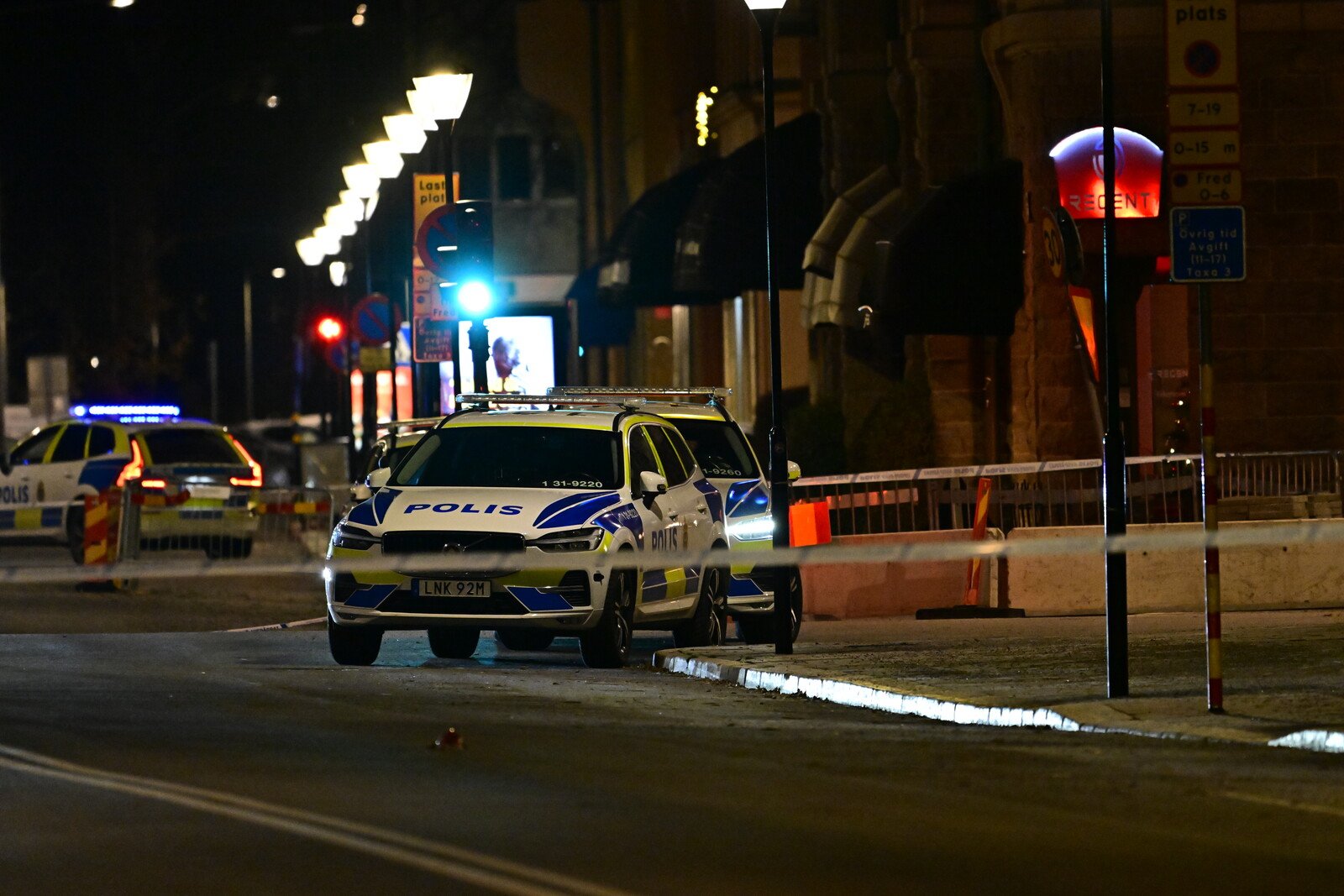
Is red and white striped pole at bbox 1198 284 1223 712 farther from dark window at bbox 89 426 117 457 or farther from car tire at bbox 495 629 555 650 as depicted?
dark window at bbox 89 426 117 457

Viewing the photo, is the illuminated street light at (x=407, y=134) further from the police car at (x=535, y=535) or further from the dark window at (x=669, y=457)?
the dark window at (x=669, y=457)

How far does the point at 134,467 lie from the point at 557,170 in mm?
28301

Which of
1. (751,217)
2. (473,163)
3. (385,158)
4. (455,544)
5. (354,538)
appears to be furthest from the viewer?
(473,163)

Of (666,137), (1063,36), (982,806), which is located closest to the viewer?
(982,806)

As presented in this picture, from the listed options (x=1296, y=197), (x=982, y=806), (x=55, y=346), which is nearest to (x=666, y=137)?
(x=1296, y=197)

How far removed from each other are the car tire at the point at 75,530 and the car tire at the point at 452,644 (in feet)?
39.8

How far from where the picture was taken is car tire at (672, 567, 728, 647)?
17.7 metres

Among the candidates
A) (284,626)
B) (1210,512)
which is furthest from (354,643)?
(1210,512)

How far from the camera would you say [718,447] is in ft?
64.8

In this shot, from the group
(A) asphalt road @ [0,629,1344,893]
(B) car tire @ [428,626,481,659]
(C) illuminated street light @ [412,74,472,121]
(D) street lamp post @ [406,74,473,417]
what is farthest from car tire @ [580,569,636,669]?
(C) illuminated street light @ [412,74,472,121]

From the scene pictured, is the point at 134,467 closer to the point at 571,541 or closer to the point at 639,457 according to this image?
the point at 639,457

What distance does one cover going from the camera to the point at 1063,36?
2406 centimetres

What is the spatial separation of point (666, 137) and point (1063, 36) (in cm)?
2085

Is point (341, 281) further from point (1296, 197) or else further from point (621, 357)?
point (1296, 197)
